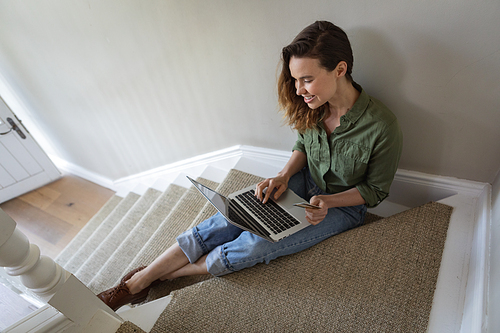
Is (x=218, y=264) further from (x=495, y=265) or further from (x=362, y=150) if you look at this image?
(x=495, y=265)

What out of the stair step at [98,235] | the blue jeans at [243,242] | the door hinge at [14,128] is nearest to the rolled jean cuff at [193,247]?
the blue jeans at [243,242]

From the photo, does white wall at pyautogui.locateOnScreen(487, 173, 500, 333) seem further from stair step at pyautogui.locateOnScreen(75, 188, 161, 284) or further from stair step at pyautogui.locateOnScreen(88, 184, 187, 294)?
stair step at pyautogui.locateOnScreen(75, 188, 161, 284)

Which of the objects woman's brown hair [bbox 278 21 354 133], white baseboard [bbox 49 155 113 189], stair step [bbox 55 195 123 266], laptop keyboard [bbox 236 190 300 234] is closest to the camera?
woman's brown hair [bbox 278 21 354 133]

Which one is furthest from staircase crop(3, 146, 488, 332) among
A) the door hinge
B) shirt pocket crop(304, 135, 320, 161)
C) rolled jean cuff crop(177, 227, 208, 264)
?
the door hinge

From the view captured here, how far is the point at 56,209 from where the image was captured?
2.85 m

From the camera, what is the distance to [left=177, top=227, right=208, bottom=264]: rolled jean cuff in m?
1.17

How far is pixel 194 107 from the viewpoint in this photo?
1780 millimetres

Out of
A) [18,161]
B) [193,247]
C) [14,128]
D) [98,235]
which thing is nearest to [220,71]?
[193,247]

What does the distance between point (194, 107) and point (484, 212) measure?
58.2 inches

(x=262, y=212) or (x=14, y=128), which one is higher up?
(x=262, y=212)

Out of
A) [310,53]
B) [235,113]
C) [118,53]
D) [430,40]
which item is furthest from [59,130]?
[430,40]

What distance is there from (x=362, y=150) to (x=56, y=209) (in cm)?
296

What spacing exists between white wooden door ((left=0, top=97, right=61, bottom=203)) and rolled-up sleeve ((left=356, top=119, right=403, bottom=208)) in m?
3.08

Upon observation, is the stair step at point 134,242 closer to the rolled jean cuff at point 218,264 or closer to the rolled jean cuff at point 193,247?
Result: the rolled jean cuff at point 193,247
